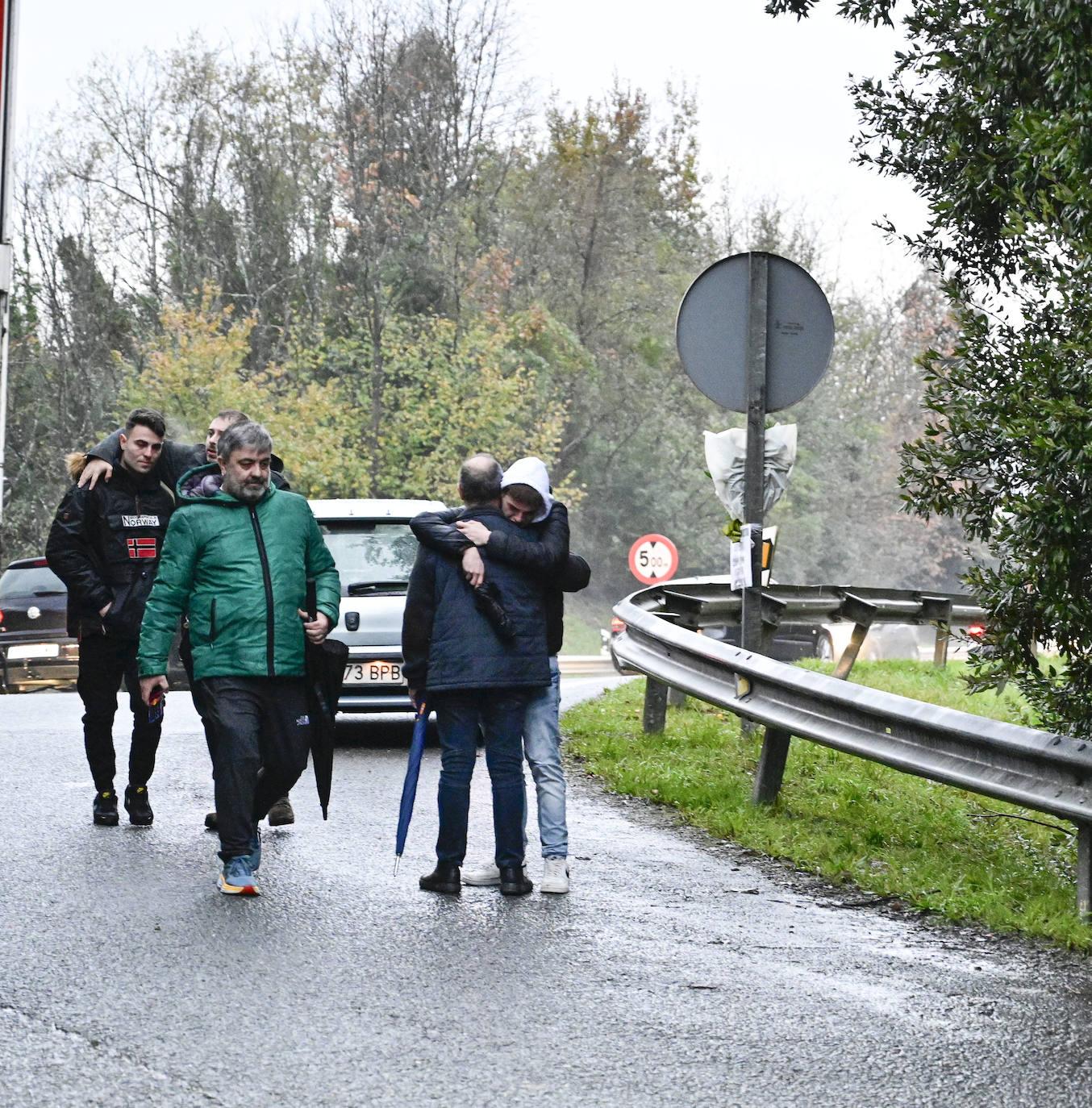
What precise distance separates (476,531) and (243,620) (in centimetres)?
102

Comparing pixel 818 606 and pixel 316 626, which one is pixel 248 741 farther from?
pixel 818 606

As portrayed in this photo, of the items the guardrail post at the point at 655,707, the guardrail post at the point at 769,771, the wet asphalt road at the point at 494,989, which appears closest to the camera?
the wet asphalt road at the point at 494,989

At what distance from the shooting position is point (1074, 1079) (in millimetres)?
4281

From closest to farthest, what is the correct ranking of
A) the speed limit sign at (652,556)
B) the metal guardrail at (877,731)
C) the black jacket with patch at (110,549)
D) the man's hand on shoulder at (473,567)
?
the metal guardrail at (877,731) → the man's hand on shoulder at (473,567) → the black jacket with patch at (110,549) → the speed limit sign at (652,556)

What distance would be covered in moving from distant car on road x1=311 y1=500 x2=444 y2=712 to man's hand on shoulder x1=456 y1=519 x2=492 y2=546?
4.92 metres

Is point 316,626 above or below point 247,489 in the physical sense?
below

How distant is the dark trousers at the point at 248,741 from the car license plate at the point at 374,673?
5.01 m

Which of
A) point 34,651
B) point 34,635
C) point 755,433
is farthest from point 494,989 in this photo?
point 34,651

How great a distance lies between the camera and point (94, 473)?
27.1 ft

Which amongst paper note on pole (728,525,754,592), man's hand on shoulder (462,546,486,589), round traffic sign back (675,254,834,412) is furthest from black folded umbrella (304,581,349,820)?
round traffic sign back (675,254,834,412)

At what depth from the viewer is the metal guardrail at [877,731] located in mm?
6160

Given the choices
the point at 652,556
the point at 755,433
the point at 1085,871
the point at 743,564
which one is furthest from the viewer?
the point at 652,556

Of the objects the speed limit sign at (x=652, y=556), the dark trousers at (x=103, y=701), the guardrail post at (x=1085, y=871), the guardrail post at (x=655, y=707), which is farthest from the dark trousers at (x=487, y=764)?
the speed limit sign at (x=652, y=556)

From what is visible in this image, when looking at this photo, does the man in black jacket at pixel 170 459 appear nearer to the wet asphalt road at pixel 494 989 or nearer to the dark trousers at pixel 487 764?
the dark trousers at pixel 487 764
